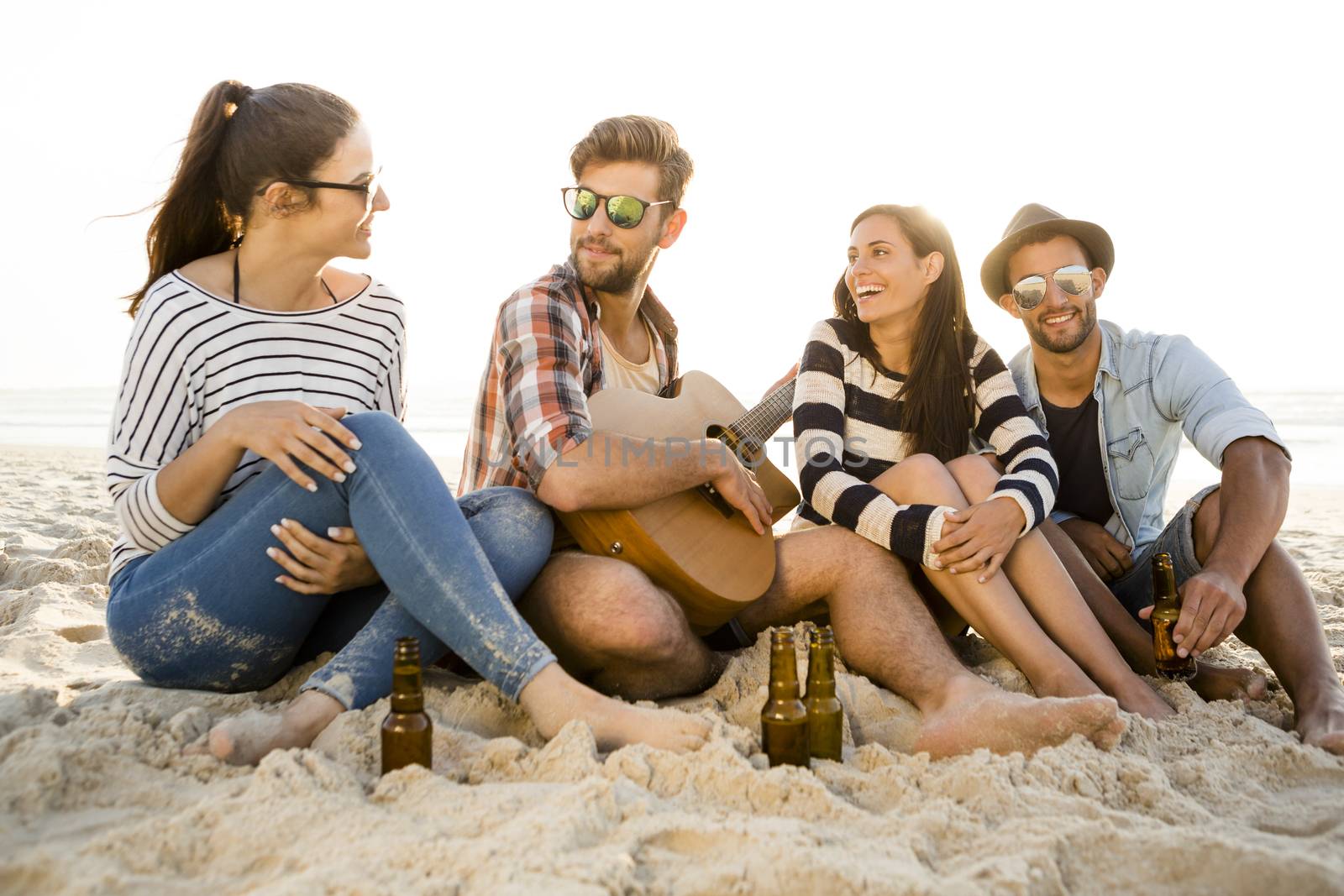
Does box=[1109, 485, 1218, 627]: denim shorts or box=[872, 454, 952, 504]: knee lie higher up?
box=[872, 454, 952, 504]: knee

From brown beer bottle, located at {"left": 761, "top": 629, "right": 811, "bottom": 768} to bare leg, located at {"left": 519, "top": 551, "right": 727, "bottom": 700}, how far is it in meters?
0.56

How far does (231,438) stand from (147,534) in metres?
0.38

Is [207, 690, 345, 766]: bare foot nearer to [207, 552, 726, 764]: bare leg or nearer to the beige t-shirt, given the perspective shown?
[207, 552, 726, 764]: bare leg

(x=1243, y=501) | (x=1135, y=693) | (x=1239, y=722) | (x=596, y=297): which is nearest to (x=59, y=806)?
(x=596, y=297)

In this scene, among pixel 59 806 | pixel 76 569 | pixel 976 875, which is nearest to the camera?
pixel 976 875

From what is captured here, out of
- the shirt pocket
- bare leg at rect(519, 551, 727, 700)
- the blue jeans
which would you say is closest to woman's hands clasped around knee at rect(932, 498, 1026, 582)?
bare leg at rect(519, 551, 727, 700)

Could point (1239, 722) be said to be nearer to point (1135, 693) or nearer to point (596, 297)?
point (1135, 693)

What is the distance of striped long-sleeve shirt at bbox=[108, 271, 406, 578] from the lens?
2.66 metres

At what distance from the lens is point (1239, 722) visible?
2703 mm

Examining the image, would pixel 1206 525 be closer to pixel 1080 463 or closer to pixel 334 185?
pixel 1080 463

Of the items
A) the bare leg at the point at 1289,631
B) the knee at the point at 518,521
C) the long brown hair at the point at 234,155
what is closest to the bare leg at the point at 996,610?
the bare leg at the point at 1289,631

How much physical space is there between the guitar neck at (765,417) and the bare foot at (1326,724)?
5.98 feet

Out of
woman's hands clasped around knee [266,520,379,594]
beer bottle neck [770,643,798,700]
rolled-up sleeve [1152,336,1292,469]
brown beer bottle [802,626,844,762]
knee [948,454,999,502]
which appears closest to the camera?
beer bottle neck [770,643,798,700]

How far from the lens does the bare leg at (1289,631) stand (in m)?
2.78
